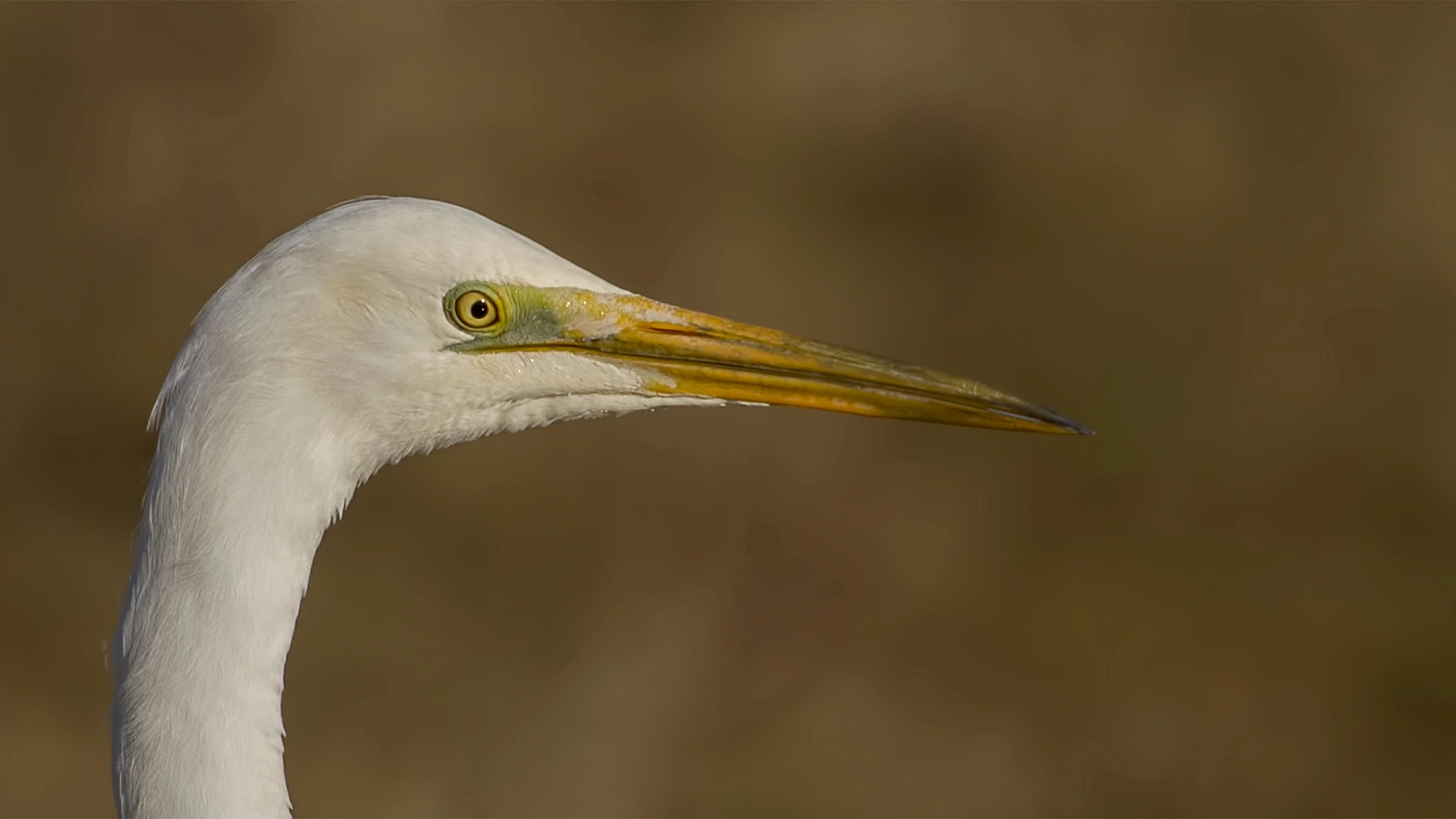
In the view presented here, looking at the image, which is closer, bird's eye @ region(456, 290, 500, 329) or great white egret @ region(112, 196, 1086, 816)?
great white egret @ region(112, 196, 1086, 816)

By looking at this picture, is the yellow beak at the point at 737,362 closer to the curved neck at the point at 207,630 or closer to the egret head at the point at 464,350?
the egret head at the point at 464,350

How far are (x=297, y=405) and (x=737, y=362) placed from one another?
0.63 metres

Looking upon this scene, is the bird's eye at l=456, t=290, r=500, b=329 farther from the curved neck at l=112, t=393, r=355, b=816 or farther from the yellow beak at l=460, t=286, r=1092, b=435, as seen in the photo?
the curved neck at l=112, t=393, r=355, b=816

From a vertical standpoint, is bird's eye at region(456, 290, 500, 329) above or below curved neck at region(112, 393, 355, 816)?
above

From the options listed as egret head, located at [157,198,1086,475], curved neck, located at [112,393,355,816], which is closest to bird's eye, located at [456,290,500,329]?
egret head, located at [157,198,1086,475]

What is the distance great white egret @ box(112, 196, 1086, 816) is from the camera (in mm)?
1553

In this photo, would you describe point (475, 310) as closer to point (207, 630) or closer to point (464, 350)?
point (464, 350)

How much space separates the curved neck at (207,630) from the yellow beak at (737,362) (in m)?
0.36

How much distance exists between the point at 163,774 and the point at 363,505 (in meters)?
3.82

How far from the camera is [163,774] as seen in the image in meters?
1.54

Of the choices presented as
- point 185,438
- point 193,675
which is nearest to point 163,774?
point 193,675

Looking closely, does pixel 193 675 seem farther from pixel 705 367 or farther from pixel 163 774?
pixel 705 367

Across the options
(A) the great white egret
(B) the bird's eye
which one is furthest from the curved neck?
(B) the bird's eye

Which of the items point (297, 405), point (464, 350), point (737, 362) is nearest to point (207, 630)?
point (297, 405)
